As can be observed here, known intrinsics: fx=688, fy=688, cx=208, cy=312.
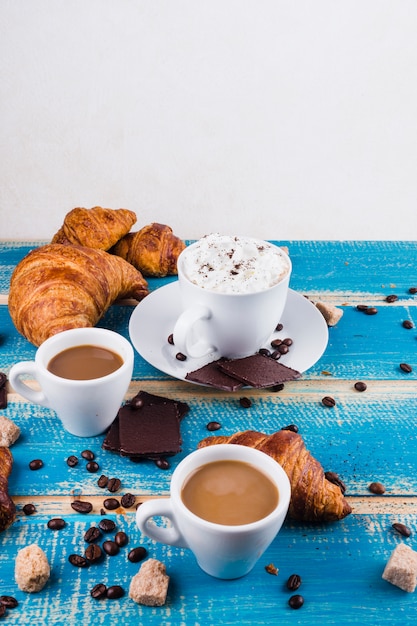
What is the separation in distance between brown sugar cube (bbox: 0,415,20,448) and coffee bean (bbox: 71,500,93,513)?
282mm

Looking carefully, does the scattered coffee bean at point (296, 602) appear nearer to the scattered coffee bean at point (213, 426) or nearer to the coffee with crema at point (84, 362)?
the scattered coffee bean at point (213, 426)

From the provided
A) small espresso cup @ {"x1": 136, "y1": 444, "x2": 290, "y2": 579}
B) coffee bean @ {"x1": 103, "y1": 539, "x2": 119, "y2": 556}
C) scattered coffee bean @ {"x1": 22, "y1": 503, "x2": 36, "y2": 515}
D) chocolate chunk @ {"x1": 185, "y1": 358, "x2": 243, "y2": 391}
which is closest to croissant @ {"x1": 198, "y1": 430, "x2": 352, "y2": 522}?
small espresso cup @ {"x1": 136, "y1": 444, "x2": 290, "y2": 579}

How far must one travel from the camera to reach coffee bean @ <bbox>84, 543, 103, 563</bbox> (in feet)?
4.83

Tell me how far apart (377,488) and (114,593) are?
0.67m

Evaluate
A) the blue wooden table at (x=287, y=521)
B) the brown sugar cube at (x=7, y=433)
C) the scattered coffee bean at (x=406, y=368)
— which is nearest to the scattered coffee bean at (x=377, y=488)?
the blue wooden table at (x=287, y=521)

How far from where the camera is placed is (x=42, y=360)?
5.76 ft

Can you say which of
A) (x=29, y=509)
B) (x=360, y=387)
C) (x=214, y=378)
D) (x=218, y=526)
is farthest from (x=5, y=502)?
(x=360, y=387)

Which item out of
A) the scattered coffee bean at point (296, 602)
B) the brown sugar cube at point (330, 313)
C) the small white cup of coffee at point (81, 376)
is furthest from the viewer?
the brown sugar cube at point (330, 313)

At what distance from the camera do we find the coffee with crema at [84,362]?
1.77 meters

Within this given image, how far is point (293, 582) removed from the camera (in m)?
1.42

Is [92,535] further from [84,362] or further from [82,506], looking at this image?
[84,362]

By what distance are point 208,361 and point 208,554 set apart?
30.7 inches

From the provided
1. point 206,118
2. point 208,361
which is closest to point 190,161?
point 206,118

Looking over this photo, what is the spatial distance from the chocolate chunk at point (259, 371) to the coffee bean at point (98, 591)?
0.69 meters
